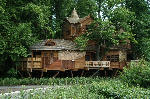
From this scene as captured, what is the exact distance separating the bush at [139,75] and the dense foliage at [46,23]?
14372 mm

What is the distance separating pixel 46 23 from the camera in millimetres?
34312

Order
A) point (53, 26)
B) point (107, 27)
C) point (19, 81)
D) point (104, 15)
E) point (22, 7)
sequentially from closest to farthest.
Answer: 1. point (19, 81)
2. point (22, 7)
3. point (107, 27)
4. point (104, 15)
5. point (53, 26)

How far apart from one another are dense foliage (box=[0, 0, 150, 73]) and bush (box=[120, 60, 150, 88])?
47.2ft

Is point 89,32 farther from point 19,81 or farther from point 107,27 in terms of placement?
point 19,81

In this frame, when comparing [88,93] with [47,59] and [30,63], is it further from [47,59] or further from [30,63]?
[30,63]

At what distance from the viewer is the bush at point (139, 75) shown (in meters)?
18.8

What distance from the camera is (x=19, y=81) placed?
100 feet

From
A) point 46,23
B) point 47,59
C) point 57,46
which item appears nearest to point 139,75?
point 47,59

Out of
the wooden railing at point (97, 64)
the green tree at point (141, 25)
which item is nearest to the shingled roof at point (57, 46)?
the wooden railing at point (97, 64)

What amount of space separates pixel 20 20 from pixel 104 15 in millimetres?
12271

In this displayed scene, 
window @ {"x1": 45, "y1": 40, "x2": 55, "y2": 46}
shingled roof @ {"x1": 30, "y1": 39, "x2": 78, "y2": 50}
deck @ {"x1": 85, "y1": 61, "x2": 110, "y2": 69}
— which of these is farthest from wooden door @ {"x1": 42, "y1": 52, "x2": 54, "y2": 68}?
deck @ {"x1": 85, "y1": 61, "x2": 110, "y2": 69}

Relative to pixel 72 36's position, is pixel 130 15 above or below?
above

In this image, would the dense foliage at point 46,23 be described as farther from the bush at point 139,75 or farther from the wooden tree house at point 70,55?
the bush at point 139,75

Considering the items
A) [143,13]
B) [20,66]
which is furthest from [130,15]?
[20,66]
